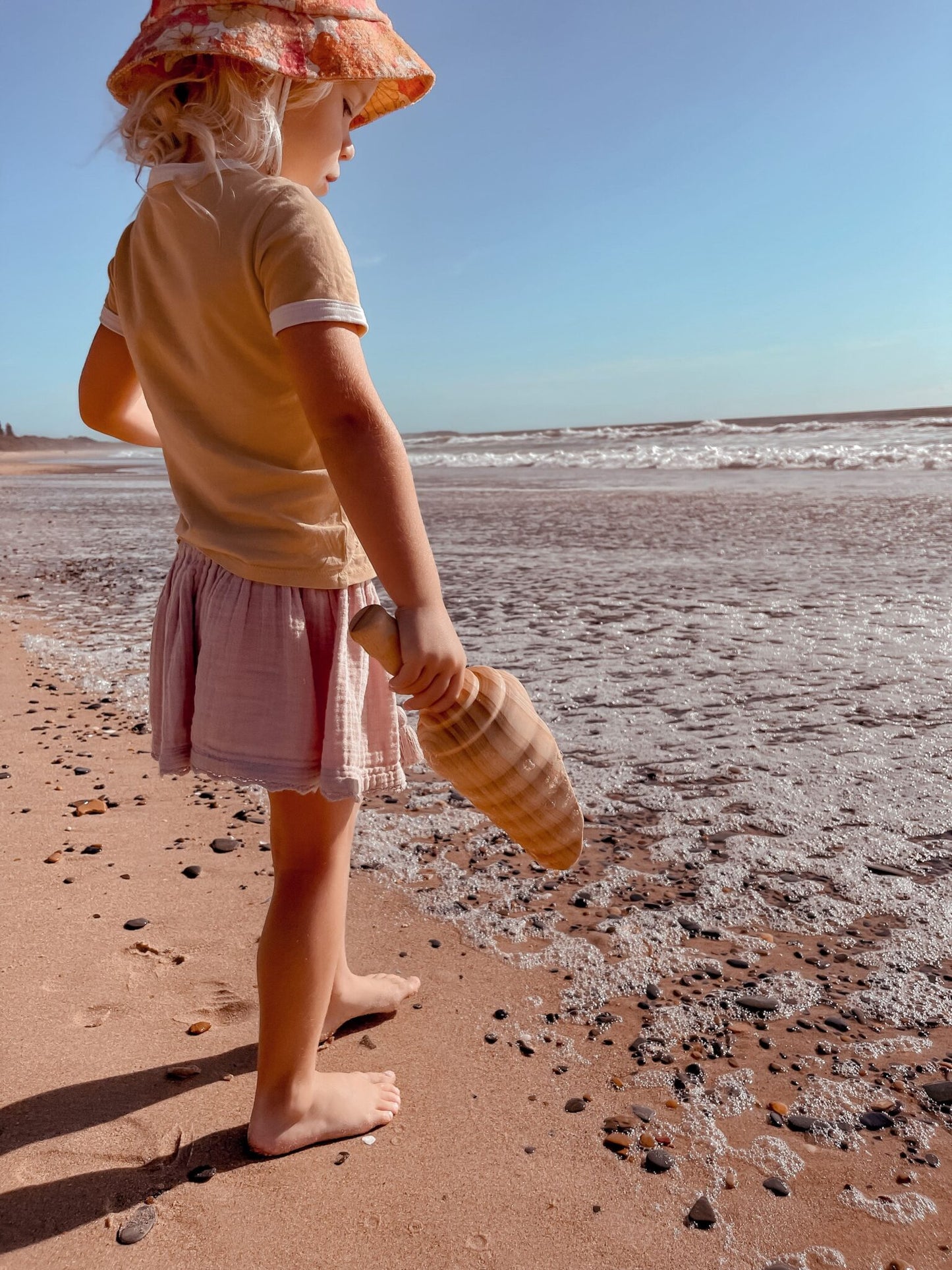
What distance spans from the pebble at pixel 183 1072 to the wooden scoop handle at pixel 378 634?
0.96 m

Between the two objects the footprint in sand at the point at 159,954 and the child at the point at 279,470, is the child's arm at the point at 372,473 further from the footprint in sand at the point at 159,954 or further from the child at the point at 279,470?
the footprint in sand at the point at 159,954

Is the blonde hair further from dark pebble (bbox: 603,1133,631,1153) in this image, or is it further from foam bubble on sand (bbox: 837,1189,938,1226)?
foam bubble on sand (bbox: 837,1189,938,1226)

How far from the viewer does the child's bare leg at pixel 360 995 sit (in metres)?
1.93

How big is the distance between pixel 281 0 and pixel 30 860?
6.95 feet

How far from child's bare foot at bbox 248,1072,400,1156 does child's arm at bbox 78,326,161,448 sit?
1.20 meters

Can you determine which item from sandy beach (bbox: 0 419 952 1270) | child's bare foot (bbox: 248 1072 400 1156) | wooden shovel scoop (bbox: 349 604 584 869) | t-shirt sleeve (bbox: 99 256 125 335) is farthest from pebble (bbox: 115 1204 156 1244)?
t-shirt sleeve (bbox: 99 256 125 335)

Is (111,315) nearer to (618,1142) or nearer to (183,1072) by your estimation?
(183,1072)

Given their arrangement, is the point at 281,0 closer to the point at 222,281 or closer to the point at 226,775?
the point at 222,281

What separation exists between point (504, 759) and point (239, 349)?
2.46 ft

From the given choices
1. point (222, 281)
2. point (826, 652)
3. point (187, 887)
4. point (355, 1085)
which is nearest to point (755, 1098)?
point (355, 1085)

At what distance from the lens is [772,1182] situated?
1.51 metres

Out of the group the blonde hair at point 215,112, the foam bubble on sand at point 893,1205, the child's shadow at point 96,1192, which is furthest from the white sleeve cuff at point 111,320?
the foam bubble on sand at point 893,1205

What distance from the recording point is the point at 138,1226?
1450 mm

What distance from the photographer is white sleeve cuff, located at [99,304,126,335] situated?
1.76 meters
